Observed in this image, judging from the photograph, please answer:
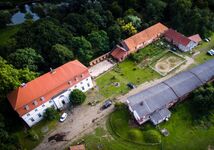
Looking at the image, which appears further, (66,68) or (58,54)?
(58,54)

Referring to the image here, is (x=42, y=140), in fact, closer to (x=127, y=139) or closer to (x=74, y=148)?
(x=74, y=148)

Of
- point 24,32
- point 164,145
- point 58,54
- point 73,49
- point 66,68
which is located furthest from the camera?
point 24,32

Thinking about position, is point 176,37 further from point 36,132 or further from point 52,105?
point 36,132

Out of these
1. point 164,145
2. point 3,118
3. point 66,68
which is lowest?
point 164,145

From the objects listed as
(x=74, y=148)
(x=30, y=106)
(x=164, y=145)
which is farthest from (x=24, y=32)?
(x=164, y=145)

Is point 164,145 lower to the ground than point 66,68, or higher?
lower

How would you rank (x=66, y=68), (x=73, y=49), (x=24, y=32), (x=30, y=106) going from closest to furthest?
(x=30, y=106)
(x=66, y=68)
(x=73, y=49)
(x=24, y=32)

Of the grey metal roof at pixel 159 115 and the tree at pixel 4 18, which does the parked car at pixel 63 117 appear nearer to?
the grey metal roof at pixel 159 115

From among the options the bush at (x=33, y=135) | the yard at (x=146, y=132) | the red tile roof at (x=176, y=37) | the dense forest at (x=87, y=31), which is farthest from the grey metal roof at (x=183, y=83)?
the bush at (x=33, y=135)
